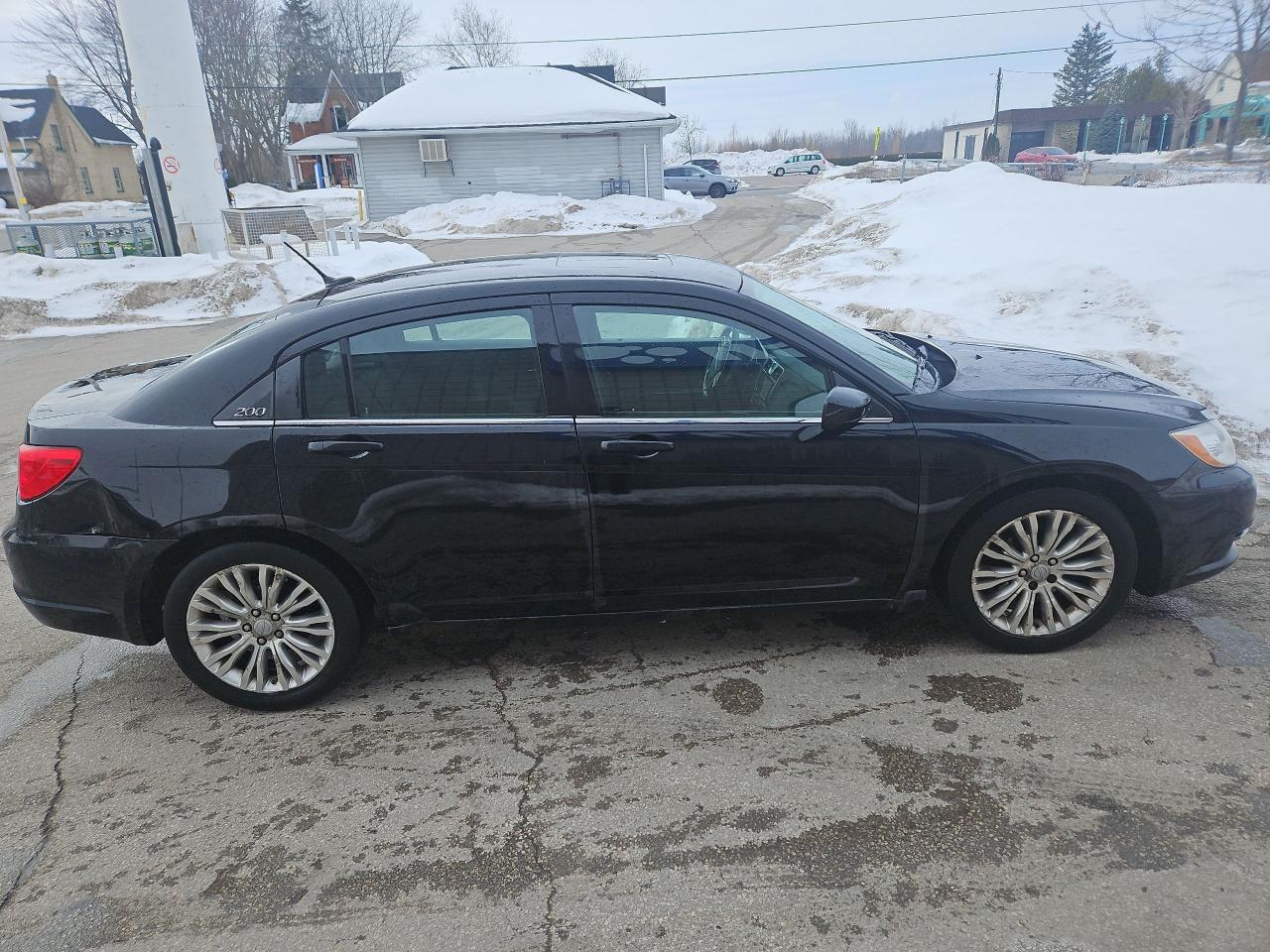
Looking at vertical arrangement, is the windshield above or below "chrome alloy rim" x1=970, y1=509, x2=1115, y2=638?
above

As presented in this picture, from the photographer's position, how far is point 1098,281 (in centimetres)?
911

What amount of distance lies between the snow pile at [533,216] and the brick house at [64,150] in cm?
3311

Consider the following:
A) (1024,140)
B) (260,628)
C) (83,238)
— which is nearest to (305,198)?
(83,238)

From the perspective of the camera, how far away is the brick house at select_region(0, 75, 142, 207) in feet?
179

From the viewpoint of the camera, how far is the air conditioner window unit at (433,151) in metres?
33.9

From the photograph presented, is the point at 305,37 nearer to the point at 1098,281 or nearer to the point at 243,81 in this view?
the point at 243,81

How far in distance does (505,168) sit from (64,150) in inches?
1624

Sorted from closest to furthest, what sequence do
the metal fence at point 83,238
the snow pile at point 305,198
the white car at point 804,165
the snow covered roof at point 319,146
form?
the metal fence at point 83,238 → the snow pile at point 305,198 → the snow covered roof at point 319,146 → the white car at point 804,165

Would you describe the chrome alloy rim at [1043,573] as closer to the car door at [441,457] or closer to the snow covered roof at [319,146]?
the car door at [441,457]

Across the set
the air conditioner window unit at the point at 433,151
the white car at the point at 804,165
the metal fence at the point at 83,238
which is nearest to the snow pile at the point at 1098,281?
the metal fence at the point at 83,238

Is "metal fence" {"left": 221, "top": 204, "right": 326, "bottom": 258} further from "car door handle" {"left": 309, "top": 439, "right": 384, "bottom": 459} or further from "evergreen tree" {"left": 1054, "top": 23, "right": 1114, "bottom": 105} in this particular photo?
"evergreen tree" {"left": 1054, "top": 23, "right": 1114, "bottom": 105}

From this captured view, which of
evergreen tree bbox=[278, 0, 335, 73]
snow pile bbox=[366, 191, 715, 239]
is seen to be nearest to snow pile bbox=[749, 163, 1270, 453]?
snow pile bbox=[366, 191, 715, 239]

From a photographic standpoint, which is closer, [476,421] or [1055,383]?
[476,421]

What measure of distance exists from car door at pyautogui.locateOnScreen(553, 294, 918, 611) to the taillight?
76.9 inches
